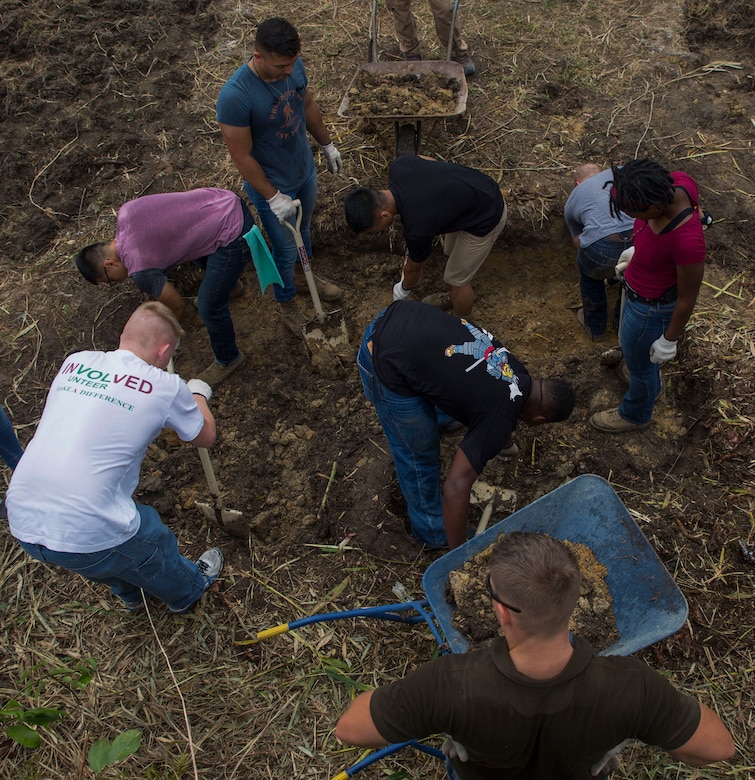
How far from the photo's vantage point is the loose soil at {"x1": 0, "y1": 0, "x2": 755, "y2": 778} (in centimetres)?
292

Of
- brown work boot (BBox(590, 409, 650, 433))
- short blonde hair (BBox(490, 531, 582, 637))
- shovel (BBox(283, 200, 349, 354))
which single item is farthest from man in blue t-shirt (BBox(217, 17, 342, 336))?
short blonde hair (BBox(490, 531, 582, 637))

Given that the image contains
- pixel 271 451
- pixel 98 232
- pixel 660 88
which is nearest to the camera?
pixel 271 451

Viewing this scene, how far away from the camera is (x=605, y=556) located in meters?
2.71

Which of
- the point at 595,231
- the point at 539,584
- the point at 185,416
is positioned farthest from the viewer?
the point at 595,231

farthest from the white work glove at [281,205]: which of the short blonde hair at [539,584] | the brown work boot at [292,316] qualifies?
the short blonde hair at [539,584]

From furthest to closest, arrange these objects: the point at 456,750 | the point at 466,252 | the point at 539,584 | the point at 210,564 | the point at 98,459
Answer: the point at 466,252 < the point at 210,564 < the point at 98,459 < the point at 456,750 < the point at 539,584

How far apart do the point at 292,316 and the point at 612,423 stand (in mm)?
2339

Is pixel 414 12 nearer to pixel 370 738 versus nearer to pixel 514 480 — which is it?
pixel 514 480

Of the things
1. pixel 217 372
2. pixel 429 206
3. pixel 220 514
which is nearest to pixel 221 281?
pixel 217 372

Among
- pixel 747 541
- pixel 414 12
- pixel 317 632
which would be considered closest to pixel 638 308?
pixel 747 541

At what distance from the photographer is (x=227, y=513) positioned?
10.9ft

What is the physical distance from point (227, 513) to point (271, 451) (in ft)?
2.31

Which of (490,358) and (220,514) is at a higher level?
(490,358)

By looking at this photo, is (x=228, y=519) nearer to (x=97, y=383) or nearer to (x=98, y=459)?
(x=98, y=459)
